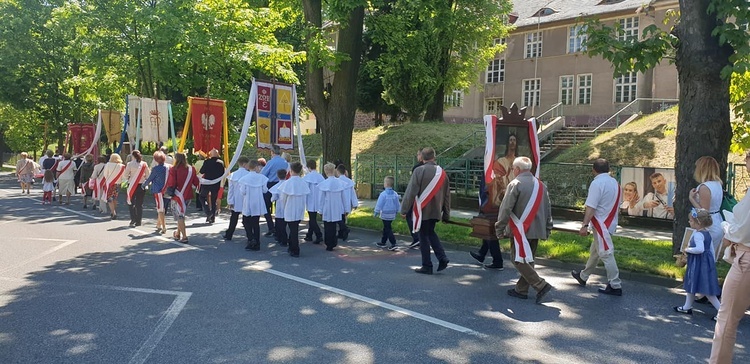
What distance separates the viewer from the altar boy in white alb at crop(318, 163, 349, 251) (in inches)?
463

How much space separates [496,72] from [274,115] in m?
31.7

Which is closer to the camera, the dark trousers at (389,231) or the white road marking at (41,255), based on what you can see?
the white road marking at (41,255)

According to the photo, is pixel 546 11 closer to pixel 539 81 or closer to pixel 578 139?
pixel 539 81

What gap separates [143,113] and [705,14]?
17.8m

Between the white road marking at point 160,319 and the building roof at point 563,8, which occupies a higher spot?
the building roof at point 563,8

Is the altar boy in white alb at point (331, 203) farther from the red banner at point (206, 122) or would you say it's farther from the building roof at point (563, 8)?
the building roof at point (563, 8)

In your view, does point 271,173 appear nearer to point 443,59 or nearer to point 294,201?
point 294,201

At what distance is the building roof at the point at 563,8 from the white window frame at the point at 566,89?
12.1 feet

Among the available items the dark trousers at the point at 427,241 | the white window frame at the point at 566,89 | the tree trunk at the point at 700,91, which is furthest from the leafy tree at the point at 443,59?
the dark trousers at the point at 427,241

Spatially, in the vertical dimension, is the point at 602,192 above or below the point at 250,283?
above

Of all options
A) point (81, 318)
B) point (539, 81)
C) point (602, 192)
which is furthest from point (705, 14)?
point (539, 81)

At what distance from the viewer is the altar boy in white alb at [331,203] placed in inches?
463

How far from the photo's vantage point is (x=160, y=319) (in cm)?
644

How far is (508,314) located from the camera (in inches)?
278
